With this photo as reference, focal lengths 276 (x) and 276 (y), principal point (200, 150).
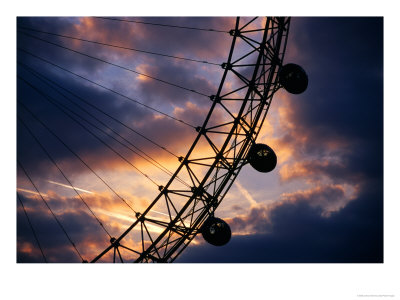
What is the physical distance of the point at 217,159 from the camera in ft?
23.8

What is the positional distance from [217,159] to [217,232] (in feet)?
6.02

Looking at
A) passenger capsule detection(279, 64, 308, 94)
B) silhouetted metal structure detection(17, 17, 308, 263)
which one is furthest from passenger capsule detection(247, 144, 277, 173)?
passenger capsule detection(279, 64, 308, 94)

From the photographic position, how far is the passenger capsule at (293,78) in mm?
6473

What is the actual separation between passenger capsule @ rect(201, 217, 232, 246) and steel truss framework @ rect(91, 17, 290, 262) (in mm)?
649

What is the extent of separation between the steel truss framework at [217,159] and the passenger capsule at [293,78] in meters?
0.34

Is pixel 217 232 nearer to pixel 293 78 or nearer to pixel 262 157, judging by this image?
pixel 262 157

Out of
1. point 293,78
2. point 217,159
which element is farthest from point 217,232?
point 293,78

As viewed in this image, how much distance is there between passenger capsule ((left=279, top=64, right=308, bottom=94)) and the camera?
6.47 m

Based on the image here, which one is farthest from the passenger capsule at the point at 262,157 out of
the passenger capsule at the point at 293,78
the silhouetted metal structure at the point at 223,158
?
the passenger capsule at the point at 293,78

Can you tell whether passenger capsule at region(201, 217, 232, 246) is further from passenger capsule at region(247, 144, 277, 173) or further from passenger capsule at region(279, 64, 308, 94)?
passenger capsule at region(279, 64, 308, 94)

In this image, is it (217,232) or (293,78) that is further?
(217,232)

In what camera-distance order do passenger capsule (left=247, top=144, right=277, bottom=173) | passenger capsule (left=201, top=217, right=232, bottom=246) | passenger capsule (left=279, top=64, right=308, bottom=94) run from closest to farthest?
passenger capsule (left=279, top=64, right=308, bottom=94) → passenger capsule (left=247, top=144, right=277, bottom=173) → passenger capsule (left=201, top=217, right=232, bottom=246)

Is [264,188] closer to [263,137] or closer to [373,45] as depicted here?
[263,137]

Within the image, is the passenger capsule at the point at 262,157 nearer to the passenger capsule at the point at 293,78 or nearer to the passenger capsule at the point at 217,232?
the passenger capsule at the point at 293,78
